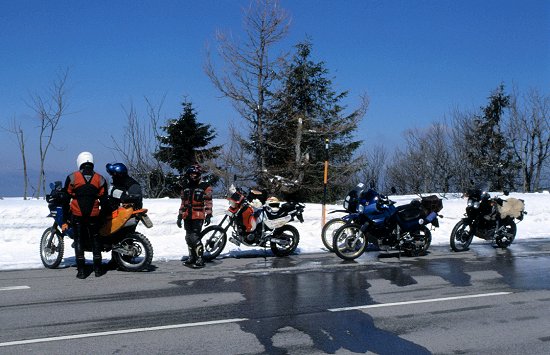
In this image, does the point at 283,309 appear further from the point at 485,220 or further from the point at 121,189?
the point at 485,220

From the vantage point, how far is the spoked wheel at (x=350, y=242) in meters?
11.5

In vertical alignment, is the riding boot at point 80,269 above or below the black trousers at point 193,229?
below

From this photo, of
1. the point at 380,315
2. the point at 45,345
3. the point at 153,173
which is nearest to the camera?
the point at 45,345

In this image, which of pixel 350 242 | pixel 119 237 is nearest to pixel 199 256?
pixel 119 237

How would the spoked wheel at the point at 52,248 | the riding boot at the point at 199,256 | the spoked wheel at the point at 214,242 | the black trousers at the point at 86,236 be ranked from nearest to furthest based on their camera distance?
the black trousers at the point at 86,236, the spoked wheel at the point at 52,248, the riding boot at the point at 199,256, the spoked wheel at the point at 214,242

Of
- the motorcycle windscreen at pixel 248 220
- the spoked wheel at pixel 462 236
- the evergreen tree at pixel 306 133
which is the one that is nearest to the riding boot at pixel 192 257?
the motorcycle windscreen at pixel 248 220

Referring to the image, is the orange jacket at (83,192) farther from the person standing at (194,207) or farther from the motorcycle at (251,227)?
the motorcycle at (251,227)

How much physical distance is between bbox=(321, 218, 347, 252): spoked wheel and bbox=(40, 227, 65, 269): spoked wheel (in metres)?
5.24

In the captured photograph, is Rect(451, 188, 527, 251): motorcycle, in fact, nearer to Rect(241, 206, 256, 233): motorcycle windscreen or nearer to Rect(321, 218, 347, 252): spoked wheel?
Rect(321, 218, 347, 252): spoked wheel

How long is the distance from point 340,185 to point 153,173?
8834 millimetres

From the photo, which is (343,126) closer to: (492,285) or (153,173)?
(153,173)

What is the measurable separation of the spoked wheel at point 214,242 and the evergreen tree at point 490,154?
29937 millimetres

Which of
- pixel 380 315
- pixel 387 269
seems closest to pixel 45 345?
pixel 380 315

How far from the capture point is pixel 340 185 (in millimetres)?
27703
